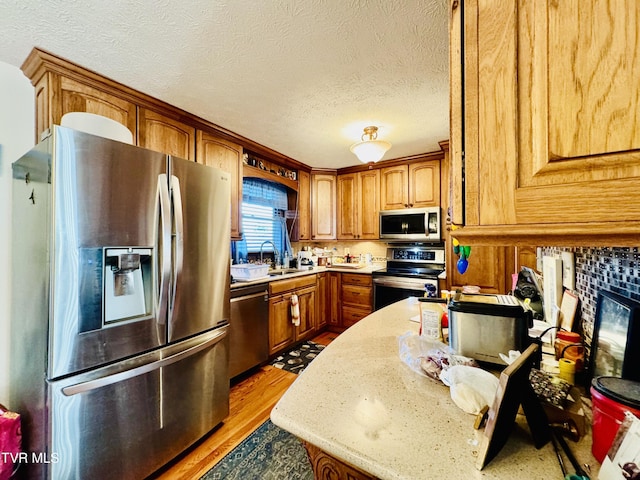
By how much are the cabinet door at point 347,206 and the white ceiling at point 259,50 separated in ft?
5.41

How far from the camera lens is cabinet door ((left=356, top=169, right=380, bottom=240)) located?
3.80 m

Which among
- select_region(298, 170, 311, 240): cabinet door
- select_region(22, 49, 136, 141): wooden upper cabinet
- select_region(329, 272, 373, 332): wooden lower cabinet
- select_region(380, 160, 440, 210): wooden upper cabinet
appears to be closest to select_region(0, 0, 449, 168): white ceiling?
select_region(22, 49, 136, 141): wooden upper cabinet

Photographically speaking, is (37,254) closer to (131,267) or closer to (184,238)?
(131,267)

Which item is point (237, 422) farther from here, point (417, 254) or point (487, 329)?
point (417, 254)

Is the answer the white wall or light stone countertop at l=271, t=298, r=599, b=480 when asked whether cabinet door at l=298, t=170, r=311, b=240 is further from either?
light stone countertop at l=271, t=298, r=599, b=480

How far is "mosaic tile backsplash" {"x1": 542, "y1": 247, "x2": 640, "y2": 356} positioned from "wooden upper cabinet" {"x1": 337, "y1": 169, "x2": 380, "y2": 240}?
277 centimetres

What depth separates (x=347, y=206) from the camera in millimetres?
4043

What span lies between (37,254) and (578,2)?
198 centimetres

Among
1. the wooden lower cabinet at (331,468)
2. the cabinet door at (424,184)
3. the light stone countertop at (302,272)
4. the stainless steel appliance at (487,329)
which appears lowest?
the wooden lower cabinet at (331,468)

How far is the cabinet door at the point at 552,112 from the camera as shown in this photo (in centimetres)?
41

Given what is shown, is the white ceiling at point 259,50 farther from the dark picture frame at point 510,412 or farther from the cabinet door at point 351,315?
the cabinet door at point 351,315

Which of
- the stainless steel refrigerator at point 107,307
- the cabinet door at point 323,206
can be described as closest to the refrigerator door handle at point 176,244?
the stainless steel refrigerator at point 107,307

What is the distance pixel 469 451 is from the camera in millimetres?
574

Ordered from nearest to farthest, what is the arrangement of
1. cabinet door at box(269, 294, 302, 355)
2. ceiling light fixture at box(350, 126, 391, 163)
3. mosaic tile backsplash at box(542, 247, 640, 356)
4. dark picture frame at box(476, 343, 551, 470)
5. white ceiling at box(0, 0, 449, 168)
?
dark picture frame at box(476, 343, 551, 470)
mosaic tile backsplash at box(542, 247, 640, 356)
white ceiling at box(0, 0, 449, 168)
ceiling light fixture at box(350, 126, 391, 163)
cabinet door at box(269, 294, 302, 355)
